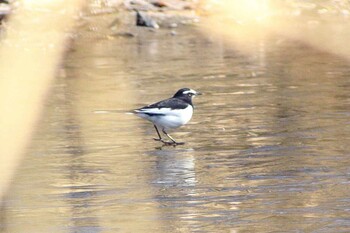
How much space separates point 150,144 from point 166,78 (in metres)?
6.03

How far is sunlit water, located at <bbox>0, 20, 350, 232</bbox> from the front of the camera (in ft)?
32.5

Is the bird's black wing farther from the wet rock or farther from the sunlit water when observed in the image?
the wet rock

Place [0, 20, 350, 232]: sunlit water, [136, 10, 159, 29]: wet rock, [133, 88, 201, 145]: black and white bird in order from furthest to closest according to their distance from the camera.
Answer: [136, 10, 159, 29]: wet rock, [133, 88, 201, 145]: black and white bird, [0, 20, 350, 232]: sunlit water

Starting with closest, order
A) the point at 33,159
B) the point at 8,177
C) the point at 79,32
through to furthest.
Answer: the point at 8,177
the point at 33,159
the point at 79,32

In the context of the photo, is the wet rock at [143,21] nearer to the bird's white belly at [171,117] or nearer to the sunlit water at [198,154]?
the sunlit water at [198,154]

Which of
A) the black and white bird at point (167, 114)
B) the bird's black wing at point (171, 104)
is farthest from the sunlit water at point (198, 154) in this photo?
the bird's black wing at point (171, 104)

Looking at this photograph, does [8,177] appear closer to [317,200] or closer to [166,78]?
[317,200]

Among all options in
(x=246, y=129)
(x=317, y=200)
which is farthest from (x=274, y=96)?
(x=317, y=200)

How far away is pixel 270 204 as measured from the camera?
10211 millimetres

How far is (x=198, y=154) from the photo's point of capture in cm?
1317

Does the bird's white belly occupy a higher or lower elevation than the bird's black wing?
lower

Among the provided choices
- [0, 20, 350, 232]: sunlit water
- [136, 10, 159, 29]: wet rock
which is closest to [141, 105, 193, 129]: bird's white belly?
[0, 20, 350, 232]: sunlit water

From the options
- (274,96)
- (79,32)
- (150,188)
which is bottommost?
(79,32)

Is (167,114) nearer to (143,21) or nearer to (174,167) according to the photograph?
(174,167)
